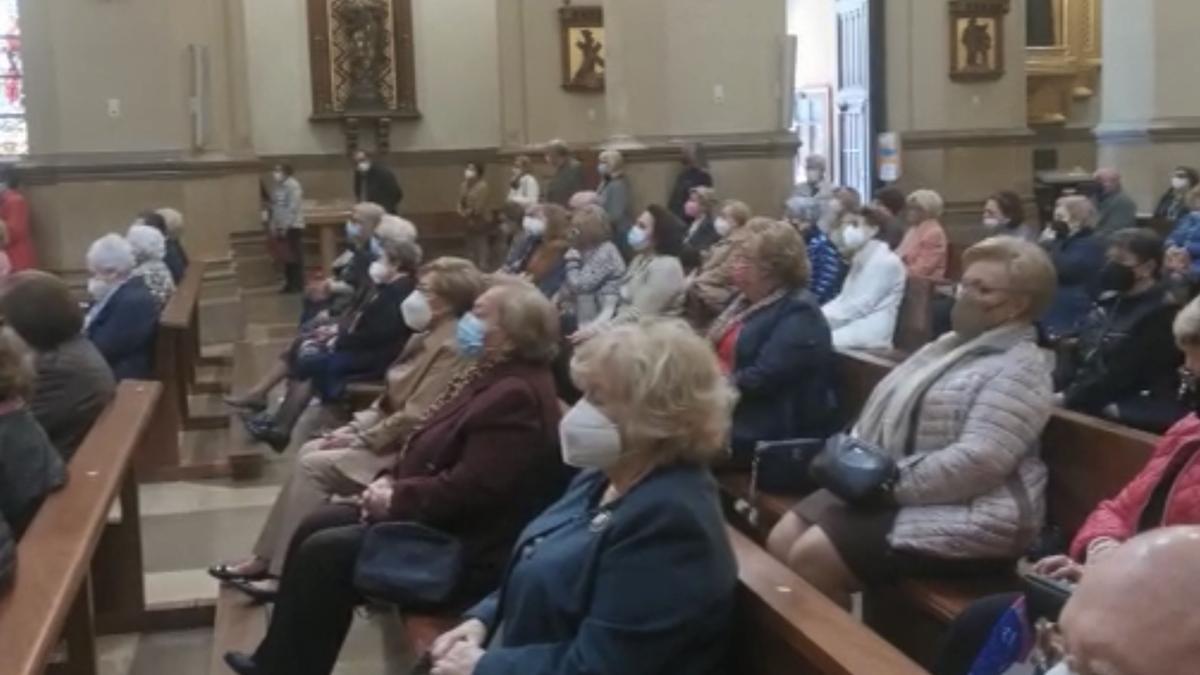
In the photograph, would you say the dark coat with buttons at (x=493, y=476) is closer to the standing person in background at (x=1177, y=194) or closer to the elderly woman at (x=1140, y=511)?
the elderly woman at (x=1140, y=511)

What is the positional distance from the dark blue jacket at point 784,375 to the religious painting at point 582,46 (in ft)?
51.5

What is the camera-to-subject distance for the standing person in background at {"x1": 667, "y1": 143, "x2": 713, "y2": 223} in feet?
48.4

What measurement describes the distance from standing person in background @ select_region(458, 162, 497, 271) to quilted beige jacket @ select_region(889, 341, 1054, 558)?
15.9 meters

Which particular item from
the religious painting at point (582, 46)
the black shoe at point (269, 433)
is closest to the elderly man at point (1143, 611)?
the black shoe at point (269, 433)

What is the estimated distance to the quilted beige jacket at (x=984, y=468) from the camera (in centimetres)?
449

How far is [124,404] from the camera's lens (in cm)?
621

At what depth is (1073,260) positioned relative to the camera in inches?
392

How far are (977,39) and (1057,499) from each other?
47.4ft

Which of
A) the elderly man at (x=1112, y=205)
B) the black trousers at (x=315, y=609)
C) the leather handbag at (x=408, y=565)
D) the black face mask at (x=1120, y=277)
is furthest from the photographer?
the elderly man at (x=1112, y=205)

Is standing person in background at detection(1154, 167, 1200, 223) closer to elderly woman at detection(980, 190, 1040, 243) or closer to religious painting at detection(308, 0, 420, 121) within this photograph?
elderly woman at detection(980, 190, 1040, 243)

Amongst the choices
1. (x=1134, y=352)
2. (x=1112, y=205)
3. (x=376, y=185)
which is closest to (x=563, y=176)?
(x=376, y=185)

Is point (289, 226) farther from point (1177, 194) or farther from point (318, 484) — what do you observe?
point (318, 484)

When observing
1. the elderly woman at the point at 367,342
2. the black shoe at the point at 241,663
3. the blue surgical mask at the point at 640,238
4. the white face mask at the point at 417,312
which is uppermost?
the blue surgical mask at the point at 640,238

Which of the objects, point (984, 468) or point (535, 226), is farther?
point (535, 226)
